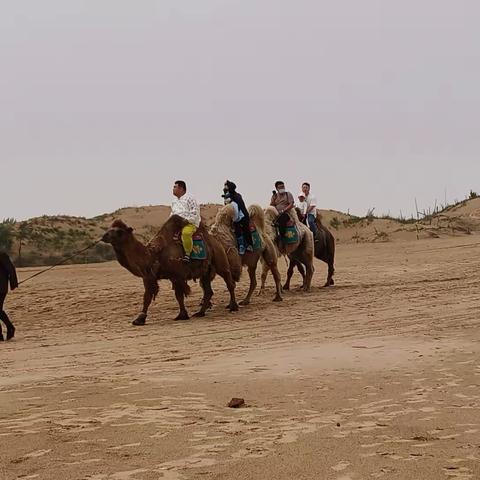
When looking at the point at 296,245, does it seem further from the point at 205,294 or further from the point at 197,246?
the point at 197,246

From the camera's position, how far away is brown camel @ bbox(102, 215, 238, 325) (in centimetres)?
1402

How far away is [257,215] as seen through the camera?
53.8ft

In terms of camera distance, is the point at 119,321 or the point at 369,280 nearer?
the point at 119,321

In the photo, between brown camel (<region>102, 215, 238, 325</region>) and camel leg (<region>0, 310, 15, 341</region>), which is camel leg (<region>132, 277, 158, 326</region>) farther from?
camel leg (<region>0, 310, 15, 341</region>)

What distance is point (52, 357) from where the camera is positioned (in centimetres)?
1096

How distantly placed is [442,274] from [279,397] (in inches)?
523

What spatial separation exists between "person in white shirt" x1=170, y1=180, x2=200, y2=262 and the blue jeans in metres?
5.30

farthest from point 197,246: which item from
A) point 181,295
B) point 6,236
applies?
point 6,236

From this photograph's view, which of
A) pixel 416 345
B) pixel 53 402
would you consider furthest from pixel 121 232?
pixel 53 402

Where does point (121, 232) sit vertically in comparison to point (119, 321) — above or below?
above

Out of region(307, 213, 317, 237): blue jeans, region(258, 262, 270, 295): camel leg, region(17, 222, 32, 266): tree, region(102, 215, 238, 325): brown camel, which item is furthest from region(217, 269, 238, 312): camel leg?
region(17, 222, 32, 266): tree

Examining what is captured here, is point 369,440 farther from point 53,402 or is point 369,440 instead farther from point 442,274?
point 442,274

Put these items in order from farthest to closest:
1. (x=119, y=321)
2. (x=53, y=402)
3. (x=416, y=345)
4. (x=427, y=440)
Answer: (x=119, y=321)
(x=416, y=345)
(x=53, y=402)
(x=427, y=440)

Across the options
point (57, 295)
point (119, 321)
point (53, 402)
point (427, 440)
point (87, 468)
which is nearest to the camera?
point (87, 468)
